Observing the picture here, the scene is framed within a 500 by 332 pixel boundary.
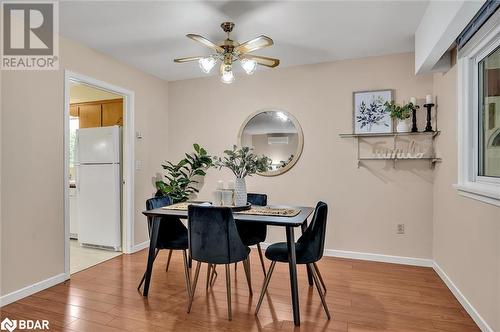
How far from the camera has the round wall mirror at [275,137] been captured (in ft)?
12.9

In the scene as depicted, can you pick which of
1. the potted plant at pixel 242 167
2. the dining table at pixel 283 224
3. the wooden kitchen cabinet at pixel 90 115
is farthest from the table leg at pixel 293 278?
the wooden kitchen cabinet at pixel 90 115

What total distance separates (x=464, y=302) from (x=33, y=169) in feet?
12.6

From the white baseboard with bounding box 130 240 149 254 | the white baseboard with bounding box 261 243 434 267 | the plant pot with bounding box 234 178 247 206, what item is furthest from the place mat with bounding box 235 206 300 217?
the white baseboard with bounding box 130 240 149 254

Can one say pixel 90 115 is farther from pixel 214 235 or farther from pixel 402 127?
pixel 402 127

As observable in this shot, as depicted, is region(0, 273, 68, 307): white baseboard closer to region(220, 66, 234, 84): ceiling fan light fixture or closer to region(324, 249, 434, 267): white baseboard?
region(220, 66, 234, 84): ceiling fan light fixture

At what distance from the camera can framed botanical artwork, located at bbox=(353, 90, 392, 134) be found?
3.52m

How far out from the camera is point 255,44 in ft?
7.96

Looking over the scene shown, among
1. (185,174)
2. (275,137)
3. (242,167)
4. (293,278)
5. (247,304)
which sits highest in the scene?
(275,137)

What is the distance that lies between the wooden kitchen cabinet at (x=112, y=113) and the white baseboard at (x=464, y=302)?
4573mm

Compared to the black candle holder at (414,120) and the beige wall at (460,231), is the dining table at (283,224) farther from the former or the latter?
the black candle holder at (414,120)

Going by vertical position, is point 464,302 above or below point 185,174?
below

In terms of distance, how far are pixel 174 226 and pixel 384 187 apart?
2.45 metres

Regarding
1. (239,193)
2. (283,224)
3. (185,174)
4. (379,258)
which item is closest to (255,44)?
(239,193)

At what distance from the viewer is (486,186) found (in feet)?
6.91
